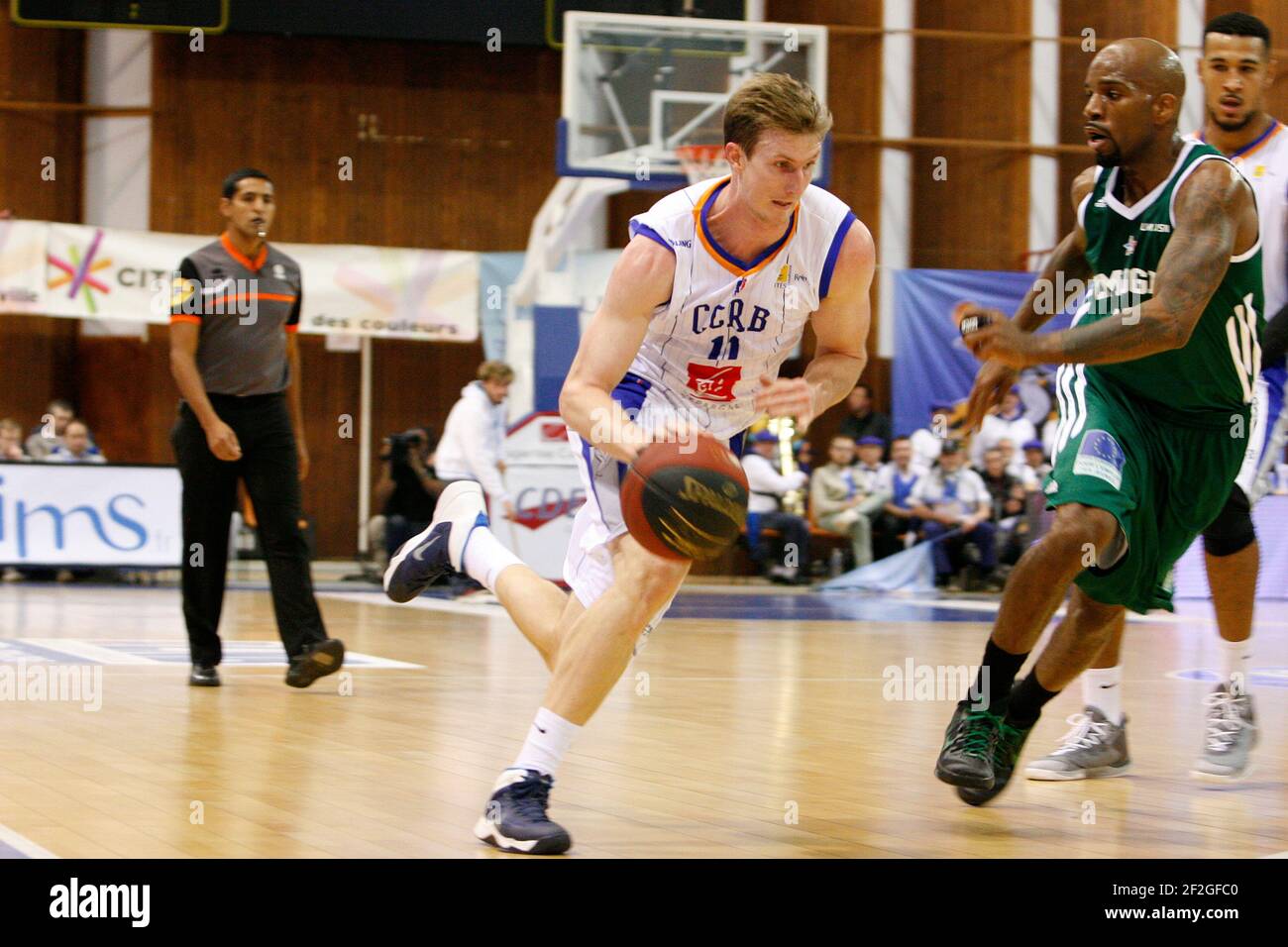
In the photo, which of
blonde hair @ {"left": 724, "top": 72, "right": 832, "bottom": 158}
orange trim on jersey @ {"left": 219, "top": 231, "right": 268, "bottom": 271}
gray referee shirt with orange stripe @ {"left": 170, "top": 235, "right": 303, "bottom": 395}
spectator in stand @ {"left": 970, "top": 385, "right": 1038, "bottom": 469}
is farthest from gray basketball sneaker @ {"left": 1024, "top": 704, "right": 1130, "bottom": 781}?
spectator in stand @ {"left": 970, "top": 385, "right": 1038, "bottom": 469}

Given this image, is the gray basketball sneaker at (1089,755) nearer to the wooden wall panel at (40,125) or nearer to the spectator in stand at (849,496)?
the spectator in stand at (849,496)

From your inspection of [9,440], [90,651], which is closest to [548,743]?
[90,651]

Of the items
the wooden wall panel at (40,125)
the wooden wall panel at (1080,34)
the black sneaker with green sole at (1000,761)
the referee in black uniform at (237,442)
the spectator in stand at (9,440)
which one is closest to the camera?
the black sneaker with green sole at (1000,761)

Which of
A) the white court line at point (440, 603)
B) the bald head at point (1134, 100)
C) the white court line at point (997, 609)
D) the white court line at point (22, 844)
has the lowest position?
the white court line at point (997, 609)

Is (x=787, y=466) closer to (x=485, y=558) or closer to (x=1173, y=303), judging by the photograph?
(x=485, y=558)

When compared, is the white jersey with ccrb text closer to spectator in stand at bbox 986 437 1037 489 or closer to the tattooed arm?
the tattooed arm

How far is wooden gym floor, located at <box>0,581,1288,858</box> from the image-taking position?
3.99m

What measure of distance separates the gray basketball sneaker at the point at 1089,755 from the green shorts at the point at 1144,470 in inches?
22.8

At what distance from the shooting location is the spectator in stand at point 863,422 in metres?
16.6

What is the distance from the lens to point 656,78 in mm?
14422

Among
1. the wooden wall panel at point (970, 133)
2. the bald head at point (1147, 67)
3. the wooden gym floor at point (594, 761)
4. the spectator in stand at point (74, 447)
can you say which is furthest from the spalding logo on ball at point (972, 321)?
the wooden wall panel at point (970, 133)

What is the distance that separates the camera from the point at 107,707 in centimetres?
625

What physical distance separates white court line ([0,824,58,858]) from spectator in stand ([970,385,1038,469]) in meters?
12.3
